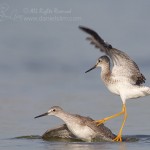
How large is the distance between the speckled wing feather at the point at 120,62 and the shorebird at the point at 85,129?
129 centimetres

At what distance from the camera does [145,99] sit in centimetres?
2062

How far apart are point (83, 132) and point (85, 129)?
12 cm

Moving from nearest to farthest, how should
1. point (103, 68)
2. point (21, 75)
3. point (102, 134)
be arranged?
point (102, 134) < point (103, 68) < point (21, 75)

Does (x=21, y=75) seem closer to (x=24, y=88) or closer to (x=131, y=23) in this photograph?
(x=24, y=88)

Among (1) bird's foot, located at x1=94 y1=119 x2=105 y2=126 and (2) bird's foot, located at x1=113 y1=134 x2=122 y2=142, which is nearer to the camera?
(2) bird's foot, located at x1=113 y1=134 x2=122 y2=142

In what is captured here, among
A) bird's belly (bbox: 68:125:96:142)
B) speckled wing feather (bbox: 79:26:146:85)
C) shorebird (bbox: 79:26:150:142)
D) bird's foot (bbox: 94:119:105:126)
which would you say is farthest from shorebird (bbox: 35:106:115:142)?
speckled wing feather (bbox: 79:26:146:85)

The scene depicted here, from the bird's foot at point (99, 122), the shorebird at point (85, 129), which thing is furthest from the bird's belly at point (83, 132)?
the bird's foot at point (99, 122)

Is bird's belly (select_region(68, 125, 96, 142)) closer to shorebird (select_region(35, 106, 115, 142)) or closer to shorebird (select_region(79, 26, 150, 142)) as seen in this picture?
shorebird (select_region(35, 106, 115, 142))

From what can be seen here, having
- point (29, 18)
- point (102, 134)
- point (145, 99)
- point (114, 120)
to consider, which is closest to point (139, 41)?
point (29, 18)

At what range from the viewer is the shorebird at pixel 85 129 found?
16.7m

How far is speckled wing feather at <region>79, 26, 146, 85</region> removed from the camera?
1633 centimetres

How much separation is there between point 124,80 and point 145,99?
11.4 ft

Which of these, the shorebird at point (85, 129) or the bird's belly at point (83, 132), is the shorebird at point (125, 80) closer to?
the shorebird at point (85, 129)

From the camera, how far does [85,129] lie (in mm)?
16844
